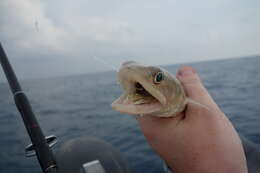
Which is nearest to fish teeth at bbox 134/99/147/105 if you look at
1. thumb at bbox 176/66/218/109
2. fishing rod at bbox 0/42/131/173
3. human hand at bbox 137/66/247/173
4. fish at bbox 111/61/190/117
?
fish at bbox 111/61/190/117

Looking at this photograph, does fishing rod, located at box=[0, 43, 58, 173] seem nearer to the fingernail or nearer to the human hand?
the human hand

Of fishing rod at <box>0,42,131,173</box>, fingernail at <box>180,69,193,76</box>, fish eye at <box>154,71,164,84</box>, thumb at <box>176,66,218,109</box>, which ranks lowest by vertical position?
fishing rod at <box>0,42,131,173</box>

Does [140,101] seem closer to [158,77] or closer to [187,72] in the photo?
[158,77]

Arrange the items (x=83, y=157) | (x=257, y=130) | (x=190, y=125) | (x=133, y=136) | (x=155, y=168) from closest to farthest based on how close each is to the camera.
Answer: (x=190, y=125) → (x=83, y=157) → (x=155, y=168) → (x=257, y=130) → (x=133, y=136)

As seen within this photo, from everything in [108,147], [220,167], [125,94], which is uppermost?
[125,94]

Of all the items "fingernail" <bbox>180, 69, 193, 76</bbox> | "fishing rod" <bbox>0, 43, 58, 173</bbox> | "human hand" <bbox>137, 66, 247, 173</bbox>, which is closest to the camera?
"human hand" <bbox>137, 66, 247, 173</bbox>

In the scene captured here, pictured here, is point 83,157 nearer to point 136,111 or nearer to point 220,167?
point 136,111

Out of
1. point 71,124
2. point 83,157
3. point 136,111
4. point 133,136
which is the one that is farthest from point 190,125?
point 71,124

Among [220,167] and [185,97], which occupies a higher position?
[185,97]
